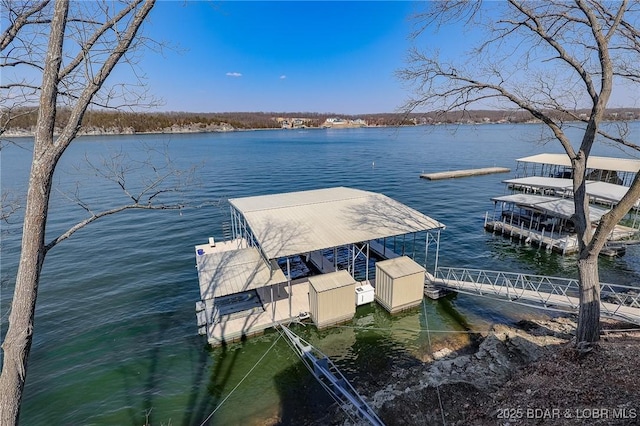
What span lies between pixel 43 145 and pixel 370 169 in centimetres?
5537

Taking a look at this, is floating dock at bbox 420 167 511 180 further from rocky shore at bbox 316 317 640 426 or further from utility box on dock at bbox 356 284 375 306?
rocky shore at bbox 316 317 640 426

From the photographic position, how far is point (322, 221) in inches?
628

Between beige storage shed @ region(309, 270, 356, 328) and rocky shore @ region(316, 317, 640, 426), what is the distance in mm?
3399

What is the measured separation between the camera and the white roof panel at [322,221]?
13.9 metres

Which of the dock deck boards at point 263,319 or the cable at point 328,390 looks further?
the dock deck boards at point 263,319

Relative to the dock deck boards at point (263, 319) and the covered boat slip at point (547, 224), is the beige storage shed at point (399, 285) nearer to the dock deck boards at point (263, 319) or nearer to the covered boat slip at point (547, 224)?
the dock deck boards at point (263, 319)

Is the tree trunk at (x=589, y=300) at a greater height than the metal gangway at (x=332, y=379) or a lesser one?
greater

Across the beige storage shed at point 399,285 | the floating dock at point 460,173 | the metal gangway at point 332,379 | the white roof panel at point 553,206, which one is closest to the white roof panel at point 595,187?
the white roof panel at point 553,206

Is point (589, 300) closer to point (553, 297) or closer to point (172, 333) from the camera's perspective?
point (553, 297)

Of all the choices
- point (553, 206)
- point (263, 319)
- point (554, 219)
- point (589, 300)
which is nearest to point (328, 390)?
point (263, 319)

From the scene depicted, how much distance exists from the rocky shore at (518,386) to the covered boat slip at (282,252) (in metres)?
4.76

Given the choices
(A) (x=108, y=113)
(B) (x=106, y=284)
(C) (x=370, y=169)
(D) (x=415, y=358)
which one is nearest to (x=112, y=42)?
(A) (x=108, y=113)

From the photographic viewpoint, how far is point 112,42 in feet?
13.0

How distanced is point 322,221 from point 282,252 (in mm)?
3629
